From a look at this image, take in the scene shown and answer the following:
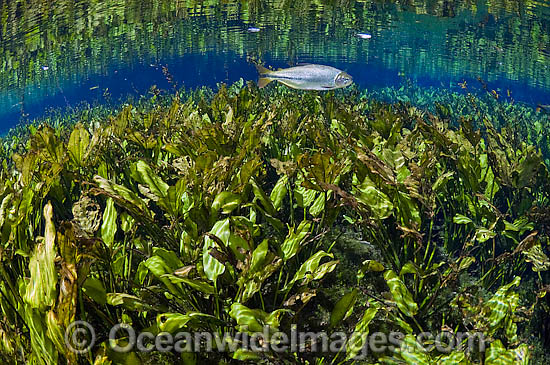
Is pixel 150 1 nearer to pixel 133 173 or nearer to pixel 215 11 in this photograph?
pixel 215 11

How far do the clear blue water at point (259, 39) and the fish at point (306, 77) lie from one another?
26.4ft

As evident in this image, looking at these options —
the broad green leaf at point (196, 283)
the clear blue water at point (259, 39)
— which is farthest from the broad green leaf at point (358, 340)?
the clear blue water at point (259, 39)

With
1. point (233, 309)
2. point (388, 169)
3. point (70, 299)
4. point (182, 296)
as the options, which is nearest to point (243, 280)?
point (233, 309)

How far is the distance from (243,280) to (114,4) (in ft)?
64.4

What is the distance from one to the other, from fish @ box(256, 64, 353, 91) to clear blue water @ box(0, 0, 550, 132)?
26.4 ft

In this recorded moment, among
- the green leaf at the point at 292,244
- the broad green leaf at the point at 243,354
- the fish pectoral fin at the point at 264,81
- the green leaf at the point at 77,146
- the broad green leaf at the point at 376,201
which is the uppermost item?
the fish pectoral fin at the point at 264,81

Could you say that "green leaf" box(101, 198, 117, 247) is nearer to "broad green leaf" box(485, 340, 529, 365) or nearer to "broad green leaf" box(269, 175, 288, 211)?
"broad green leaf" box(269, 175, 288, 211)

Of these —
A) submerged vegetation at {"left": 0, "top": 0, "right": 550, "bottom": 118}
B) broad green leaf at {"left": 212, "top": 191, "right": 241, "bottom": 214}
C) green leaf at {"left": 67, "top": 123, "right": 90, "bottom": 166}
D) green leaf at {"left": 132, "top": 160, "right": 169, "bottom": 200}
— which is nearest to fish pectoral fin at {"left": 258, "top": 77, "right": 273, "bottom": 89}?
green leaf at {"left": 67, "top": 123, "right": 90, "bottom": 166}

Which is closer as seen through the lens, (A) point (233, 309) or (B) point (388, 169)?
(A) point (233, 309)

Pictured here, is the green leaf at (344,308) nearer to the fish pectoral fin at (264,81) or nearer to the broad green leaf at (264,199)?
the broad green leaf at (264,199)

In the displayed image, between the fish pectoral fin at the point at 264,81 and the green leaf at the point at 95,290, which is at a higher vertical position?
the fish pectoral fin at the point at 264,81

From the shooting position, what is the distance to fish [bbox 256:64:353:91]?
5578 mm

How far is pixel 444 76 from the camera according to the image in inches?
1839

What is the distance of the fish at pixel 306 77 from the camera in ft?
18.3
